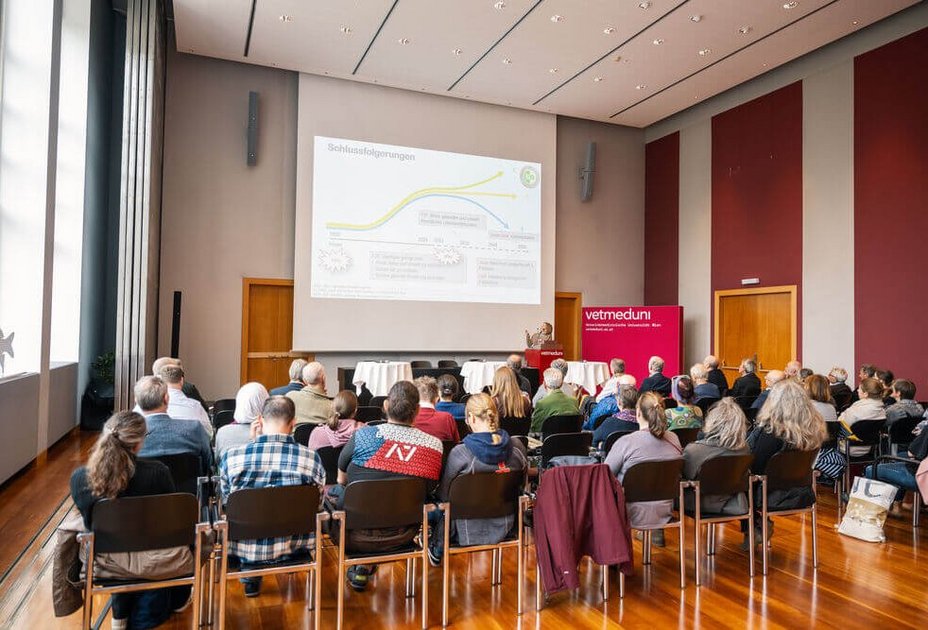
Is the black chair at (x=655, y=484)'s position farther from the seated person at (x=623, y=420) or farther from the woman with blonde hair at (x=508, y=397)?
the woman with blonde hair at (x=508, y=397)

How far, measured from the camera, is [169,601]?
299 cm

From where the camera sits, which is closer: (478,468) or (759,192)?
(478,468)

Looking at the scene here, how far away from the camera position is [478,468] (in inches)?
126

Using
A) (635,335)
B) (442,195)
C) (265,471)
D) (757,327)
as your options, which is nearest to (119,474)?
(265,471)

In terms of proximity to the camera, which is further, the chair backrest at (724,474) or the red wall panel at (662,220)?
the red wall panel at (662,220)

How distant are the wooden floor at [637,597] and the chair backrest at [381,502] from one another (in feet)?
1.74

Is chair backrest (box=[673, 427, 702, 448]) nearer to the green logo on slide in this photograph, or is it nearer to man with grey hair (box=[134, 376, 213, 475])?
man with grey hair (box=[134, 376, 213, 475])

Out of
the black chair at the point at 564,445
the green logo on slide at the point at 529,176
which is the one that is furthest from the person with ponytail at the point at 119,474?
the green logo on slide at the point at 529,176

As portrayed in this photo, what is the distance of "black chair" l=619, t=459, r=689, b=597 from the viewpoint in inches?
133

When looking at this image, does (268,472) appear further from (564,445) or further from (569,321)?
(569,321)

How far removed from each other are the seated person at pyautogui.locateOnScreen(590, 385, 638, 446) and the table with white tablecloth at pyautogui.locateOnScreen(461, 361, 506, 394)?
4.33m

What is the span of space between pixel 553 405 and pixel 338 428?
215 centimetres

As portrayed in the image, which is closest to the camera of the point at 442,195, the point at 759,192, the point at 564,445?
the point at 564,445

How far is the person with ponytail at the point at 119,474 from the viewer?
8.01ft
